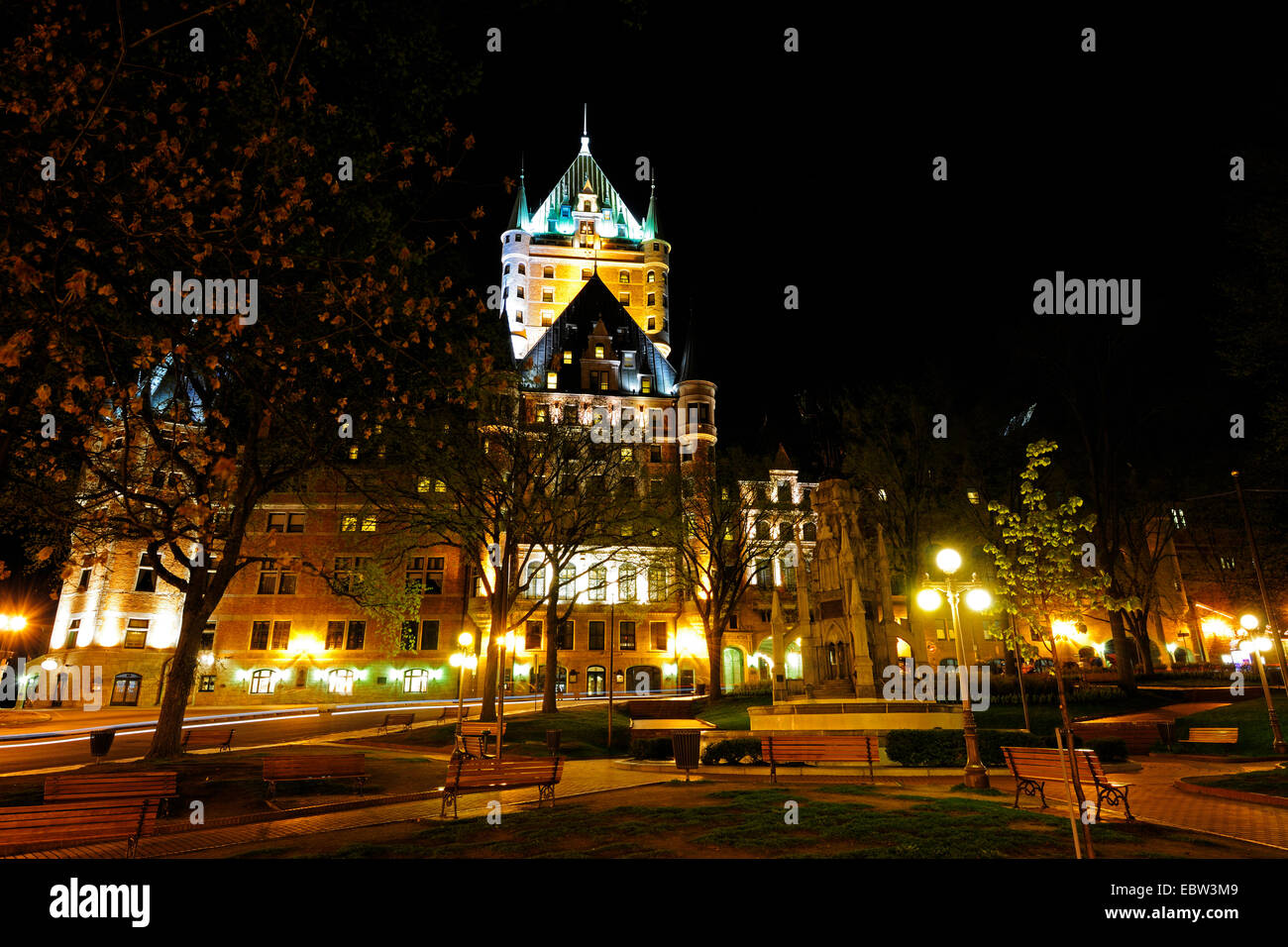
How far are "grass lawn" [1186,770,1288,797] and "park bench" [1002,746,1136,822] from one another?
3.59 metres

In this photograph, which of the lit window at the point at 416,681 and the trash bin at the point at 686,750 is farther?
the lit window at the point at 416,681

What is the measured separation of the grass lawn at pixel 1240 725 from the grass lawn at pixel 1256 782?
6562 millimetres

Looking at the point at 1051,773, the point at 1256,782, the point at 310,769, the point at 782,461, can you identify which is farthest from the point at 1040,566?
the point at 782,461

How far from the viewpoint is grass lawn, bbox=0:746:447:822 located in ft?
43.1

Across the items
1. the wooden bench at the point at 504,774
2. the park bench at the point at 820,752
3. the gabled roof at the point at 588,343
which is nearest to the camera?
the wooden bench at the point at 504,774

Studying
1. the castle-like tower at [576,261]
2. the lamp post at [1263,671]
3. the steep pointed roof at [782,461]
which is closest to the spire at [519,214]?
the castle-like tower at [576,261]

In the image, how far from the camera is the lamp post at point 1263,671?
1825 cm

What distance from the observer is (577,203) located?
84625 millimetres

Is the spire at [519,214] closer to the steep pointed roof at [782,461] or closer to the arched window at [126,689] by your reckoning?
the steep pointed roof at [782,461]

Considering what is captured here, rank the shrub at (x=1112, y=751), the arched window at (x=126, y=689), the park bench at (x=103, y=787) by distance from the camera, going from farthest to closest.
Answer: the arched window at (x=126, y=689)
the shrub at (x=1112, y=751)
the park bench at (x=103, y=787)

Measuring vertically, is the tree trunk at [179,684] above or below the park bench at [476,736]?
above

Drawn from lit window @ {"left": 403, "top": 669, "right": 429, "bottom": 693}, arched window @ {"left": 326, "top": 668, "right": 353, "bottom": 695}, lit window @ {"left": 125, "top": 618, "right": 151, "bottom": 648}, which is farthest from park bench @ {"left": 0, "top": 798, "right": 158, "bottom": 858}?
lit window @ {"left": 125, "top": 618, "right": 151, "bottom": 648}

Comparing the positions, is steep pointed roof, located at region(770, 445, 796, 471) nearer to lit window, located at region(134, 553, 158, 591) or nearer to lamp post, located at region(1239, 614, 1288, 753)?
lamp post, located at region(1239, 614, 1288, 753)

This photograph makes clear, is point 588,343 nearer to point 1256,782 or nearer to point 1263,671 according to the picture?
point 1263,671
